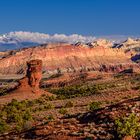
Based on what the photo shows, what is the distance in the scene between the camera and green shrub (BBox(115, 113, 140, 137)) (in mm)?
33719

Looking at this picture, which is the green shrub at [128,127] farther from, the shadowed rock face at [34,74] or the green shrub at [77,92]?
the shadowed rock face at [34,74]

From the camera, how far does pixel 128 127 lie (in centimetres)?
3391

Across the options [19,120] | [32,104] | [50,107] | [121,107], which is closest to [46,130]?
[121,107]

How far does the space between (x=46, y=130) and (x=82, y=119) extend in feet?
14.5

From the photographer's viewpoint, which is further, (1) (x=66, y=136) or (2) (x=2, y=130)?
(2) (x=2, y=130)

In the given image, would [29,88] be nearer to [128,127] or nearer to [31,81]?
[31,81]

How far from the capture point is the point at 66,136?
Answer: 36438mm

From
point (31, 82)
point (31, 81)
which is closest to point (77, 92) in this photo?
point (31, 81)

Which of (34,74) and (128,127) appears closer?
(128,127)

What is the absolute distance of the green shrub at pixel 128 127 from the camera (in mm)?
33719

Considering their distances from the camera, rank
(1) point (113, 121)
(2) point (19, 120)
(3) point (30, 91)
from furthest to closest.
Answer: (3) point (30, 91)
(2) point (19, 120)
(1) point (113, 121)

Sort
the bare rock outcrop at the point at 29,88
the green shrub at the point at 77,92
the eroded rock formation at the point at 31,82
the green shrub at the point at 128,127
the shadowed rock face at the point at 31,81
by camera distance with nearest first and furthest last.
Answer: the green shrub at the point at 128,127 → the bare rock outcrop at the point at 29,88 → the green shrub at the point at 77,92 → the eroded rock formation at the point at 31,82 → the shadowed rock face at the point at 31,81

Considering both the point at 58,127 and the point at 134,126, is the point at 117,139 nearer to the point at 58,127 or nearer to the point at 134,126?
the point at 134,126

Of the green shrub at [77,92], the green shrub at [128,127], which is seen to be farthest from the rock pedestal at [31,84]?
the green shrub at [128,127]
